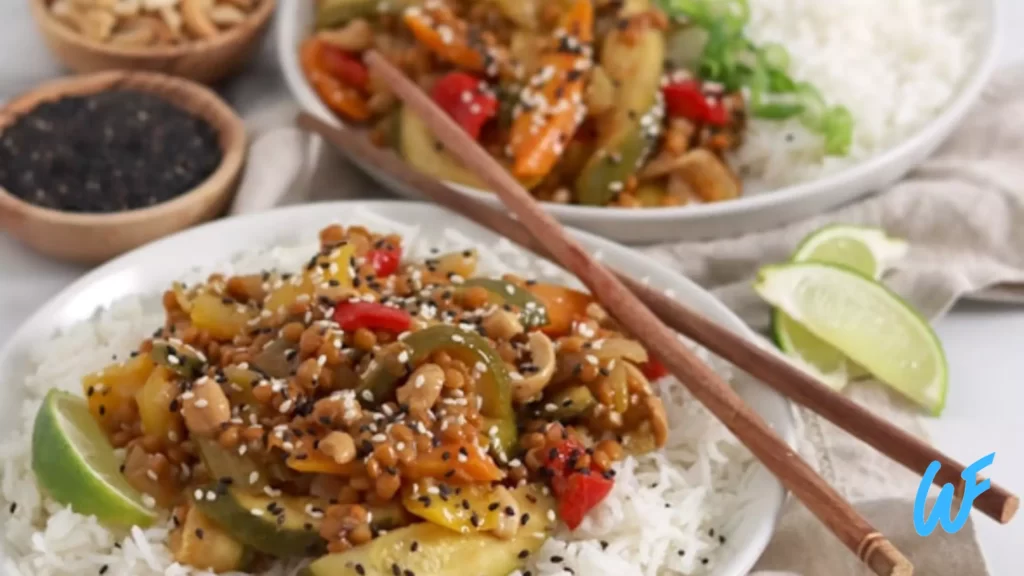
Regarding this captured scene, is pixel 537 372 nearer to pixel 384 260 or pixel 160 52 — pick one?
pixel 384 260

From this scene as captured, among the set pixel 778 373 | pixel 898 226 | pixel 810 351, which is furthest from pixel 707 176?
pixel 778 373

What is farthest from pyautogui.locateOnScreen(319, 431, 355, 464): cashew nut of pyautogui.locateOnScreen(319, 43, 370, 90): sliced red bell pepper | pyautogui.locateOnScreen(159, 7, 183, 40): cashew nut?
pyautogui.locateOnScreen(159, 7, 183, 40): cashew nut

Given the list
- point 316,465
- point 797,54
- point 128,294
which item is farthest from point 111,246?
point 797,54

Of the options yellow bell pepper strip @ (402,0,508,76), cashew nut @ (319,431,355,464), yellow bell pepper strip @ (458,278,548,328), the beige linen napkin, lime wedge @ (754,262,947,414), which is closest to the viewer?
cashew nut @ (319,431,355,464)

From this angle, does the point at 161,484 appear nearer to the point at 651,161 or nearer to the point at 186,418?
the point at 186,418

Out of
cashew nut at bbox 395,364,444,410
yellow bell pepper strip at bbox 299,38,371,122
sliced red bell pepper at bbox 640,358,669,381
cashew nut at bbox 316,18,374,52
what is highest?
cashew nut at bbox 395,364,444,410

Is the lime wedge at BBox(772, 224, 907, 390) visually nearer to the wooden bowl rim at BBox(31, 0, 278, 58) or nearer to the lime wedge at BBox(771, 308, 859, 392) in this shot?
the lime wedge at BBox(771, 308, 859, 392)
